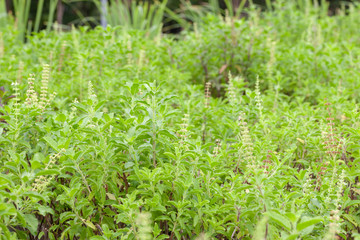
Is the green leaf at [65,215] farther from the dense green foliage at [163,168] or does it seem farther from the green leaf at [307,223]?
the green leaf at [307,223]

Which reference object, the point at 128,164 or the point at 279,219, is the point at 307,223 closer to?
the point at 279,219

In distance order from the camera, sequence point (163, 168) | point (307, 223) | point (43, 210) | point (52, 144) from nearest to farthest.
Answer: point (307, 223)
point (43, 210)
point (52, 144)
point (163, 168)

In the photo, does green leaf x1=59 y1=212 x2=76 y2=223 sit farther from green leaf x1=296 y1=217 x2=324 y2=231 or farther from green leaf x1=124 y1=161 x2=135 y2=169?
green leaf x1=296 y1=217 x2=324 y2=231

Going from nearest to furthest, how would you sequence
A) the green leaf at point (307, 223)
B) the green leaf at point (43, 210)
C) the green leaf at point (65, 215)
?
the green leaf at point (307, 223), the green leaf at point (43, 210), the green leaf at point (65, 215)

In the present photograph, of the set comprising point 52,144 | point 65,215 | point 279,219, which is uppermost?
point 52,144

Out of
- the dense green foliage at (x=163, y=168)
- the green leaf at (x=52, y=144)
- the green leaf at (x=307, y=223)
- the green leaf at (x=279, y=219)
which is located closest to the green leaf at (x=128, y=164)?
the dense green foliage at (x=163, y=168)

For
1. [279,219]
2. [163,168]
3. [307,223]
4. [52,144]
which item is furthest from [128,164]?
[307,223]

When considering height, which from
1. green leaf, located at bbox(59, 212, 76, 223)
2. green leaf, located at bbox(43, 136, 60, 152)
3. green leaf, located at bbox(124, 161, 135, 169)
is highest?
green leaf, located at bbox(43, 136, 60, 152)

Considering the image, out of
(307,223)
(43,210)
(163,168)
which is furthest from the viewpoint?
(163,168)

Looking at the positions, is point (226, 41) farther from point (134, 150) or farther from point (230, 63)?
point (134, 150)

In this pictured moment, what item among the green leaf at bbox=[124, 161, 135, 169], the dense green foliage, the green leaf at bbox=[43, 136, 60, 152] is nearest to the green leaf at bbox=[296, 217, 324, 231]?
the dense green foliage

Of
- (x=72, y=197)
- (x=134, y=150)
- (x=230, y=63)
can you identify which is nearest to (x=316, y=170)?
(x=134, y=150)

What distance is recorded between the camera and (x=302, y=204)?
2.08 meters

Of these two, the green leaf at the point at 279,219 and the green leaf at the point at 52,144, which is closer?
the green leaf at the point at 279,219
